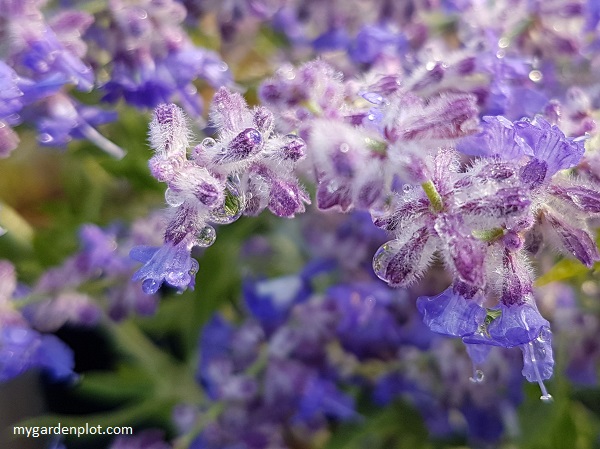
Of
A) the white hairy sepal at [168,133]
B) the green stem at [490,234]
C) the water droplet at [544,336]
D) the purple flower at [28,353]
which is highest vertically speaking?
the white hairy sepal at [168,133]

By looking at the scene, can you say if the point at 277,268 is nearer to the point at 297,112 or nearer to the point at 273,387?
the point at 273,387

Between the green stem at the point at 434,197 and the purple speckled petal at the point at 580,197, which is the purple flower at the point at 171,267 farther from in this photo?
the purple speckled petal at the point at 580,197

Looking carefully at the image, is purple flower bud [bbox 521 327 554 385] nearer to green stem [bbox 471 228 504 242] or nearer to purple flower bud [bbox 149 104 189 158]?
green stem [bbox 471 228 504 242]

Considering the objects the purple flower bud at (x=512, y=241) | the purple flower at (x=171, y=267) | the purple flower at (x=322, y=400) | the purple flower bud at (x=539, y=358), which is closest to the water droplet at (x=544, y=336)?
the purple flower bud at (x=539, y=358)

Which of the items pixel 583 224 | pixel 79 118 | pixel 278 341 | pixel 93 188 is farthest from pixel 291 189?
pixel 93 188

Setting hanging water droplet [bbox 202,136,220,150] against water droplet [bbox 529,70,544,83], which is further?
water droplet [bbox 529,70,544,83]

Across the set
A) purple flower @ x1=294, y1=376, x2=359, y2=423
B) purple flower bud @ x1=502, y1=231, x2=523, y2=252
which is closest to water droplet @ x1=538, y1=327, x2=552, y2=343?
purple flower bud @ x1=502, y1=231, x2=523, y2=252
